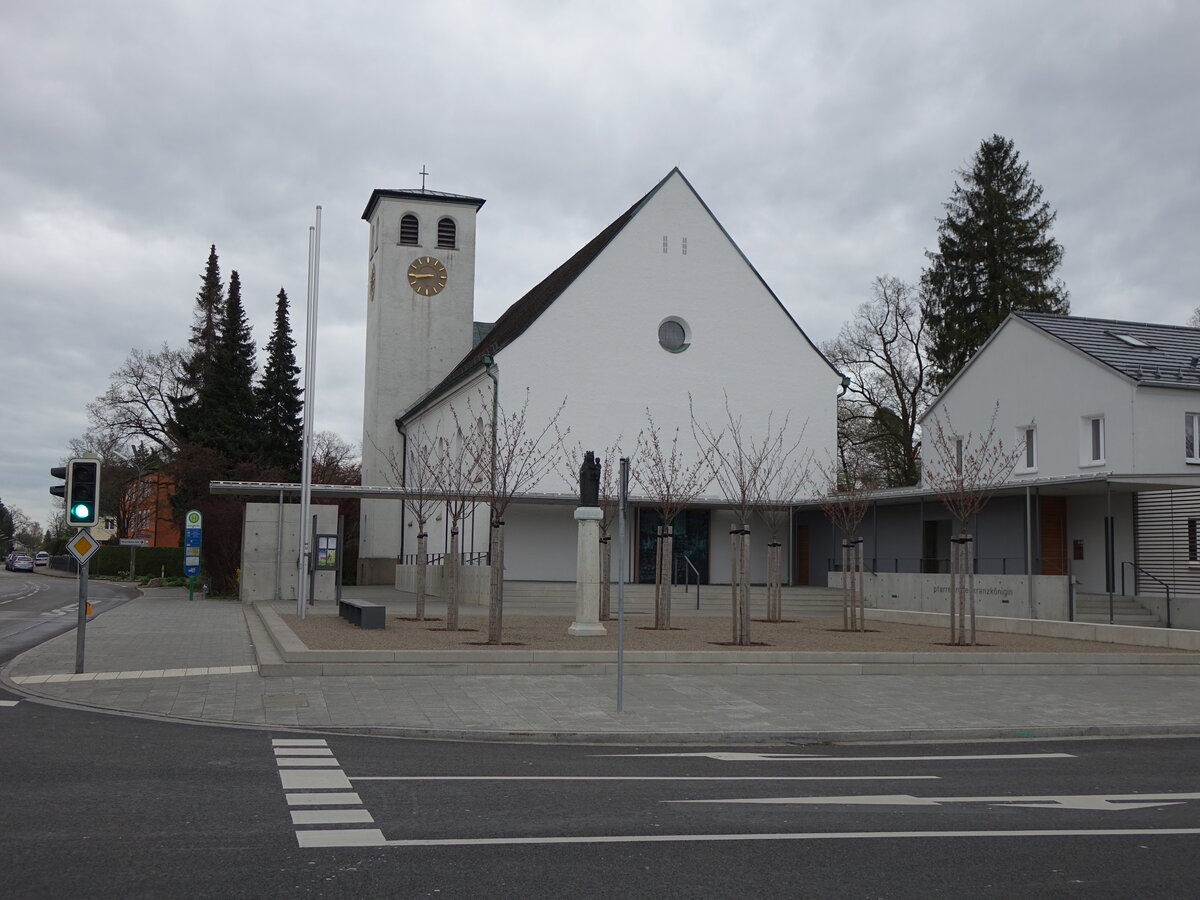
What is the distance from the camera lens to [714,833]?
24.4 ft

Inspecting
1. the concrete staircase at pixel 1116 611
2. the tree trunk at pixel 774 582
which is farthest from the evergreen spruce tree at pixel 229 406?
the concrete staircase at pixel 1116 611

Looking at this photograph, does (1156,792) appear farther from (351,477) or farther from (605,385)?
(351,477)

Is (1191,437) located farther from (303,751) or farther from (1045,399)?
(303,751)

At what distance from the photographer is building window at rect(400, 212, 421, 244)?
1992 inches

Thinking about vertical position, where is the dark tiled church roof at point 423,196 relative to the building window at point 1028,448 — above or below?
above

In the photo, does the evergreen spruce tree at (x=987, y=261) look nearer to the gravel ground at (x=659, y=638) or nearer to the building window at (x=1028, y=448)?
the building window at (x=1028, y=448)

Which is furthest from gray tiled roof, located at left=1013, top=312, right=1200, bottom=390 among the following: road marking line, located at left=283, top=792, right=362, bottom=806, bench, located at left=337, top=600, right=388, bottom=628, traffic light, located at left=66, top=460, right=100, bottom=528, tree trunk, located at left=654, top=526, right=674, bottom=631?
road marking line, located at left=283, top=792, right=362, bottom=806

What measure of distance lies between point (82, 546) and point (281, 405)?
156 feet

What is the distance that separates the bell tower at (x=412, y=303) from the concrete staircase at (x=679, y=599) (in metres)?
17.3

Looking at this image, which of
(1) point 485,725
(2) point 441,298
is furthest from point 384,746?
(2) point 441,298

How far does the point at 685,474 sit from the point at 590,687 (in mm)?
23629

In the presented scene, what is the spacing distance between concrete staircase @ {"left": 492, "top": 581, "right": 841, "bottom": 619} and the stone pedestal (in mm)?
8694

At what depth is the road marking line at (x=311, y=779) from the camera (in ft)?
29.0

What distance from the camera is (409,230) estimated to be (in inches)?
1998
